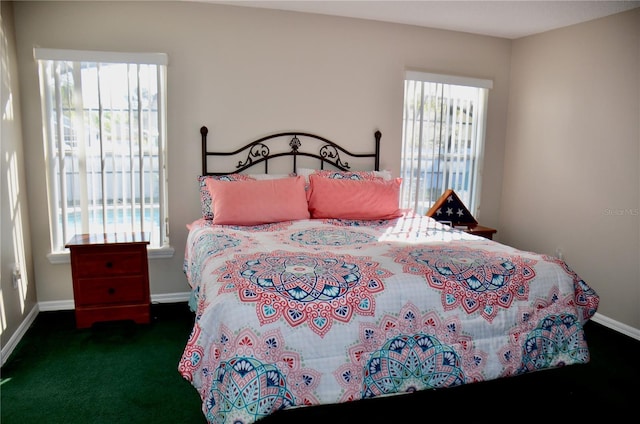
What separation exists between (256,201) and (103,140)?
1.24 metres

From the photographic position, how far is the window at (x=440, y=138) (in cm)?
414

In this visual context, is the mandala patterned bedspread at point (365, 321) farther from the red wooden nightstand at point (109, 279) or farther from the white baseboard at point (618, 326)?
the white baseboard at point (618, 326)

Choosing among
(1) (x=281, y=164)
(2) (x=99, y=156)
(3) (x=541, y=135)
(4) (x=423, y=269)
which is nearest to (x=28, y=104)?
(2) (x=99, y=156)

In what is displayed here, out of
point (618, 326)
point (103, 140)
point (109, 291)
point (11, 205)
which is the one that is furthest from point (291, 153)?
point (618, 326)

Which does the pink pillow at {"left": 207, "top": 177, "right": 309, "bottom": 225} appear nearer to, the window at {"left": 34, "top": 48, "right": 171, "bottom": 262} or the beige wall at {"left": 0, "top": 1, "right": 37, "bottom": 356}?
the window at {"left": 34, "top": 48, "right": 171, "bottom": 262}

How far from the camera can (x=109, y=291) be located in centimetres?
316

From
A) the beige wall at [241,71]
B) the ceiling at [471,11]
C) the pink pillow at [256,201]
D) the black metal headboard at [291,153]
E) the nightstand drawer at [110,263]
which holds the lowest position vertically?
the nightstand drawer at [110,263]

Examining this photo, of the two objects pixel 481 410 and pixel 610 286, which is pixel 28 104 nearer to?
pixel 481 410

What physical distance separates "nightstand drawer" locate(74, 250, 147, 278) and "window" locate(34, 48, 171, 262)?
43cm

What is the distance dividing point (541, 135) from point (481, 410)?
265 cm

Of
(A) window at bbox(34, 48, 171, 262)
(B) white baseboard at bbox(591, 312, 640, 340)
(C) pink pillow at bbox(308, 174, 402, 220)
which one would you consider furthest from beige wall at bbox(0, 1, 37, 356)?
(B) white baseboard at bbox(591, 312, 640, 340)

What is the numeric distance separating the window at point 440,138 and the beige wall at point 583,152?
0.35 metres

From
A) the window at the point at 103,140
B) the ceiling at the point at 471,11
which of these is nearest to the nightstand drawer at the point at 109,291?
the window at the point at 103,140

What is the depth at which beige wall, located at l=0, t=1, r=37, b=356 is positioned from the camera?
2793mm
